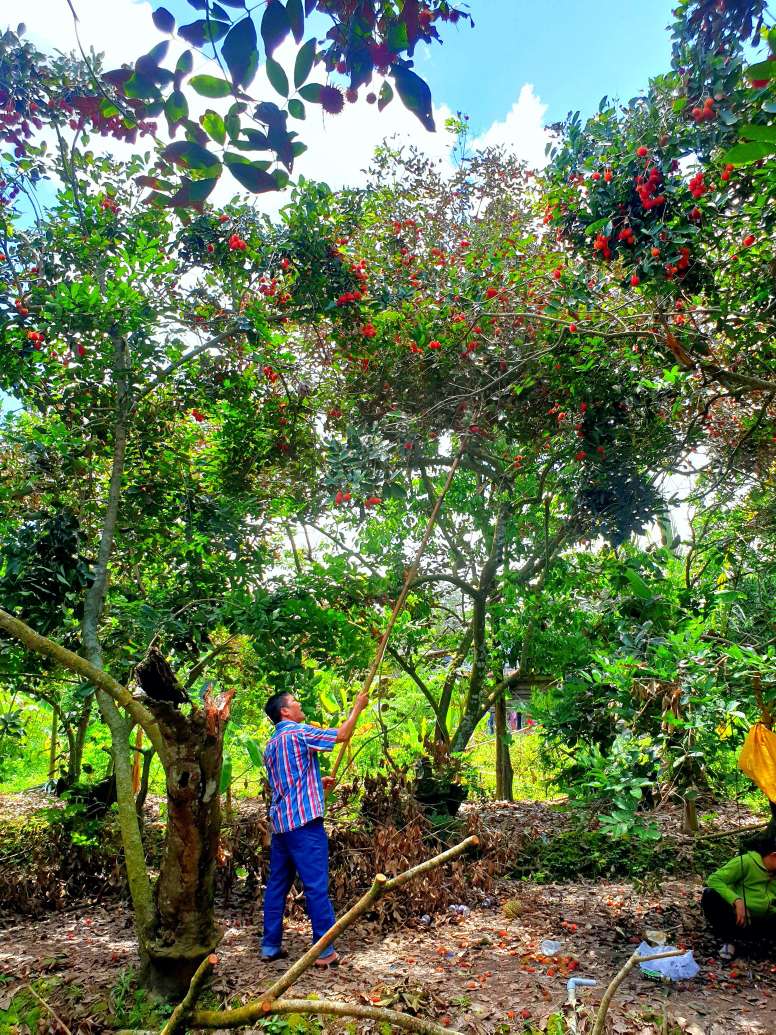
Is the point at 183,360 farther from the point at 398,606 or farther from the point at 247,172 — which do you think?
the point at 247,172

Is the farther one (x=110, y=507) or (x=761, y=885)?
(x=110, y=507)

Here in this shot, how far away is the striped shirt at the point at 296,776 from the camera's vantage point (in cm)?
381

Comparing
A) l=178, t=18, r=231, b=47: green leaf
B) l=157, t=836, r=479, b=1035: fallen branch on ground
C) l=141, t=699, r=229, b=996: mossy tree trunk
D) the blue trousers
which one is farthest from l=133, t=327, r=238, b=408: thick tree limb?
l=157, t=836, r=479, b=1035: fallen branch on ground

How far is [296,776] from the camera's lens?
3.84 m

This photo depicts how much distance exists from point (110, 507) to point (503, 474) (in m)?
3.91

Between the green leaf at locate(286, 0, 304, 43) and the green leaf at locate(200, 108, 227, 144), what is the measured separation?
213mm

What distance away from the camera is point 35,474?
449 cm

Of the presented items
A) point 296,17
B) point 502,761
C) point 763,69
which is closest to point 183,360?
point 296,17

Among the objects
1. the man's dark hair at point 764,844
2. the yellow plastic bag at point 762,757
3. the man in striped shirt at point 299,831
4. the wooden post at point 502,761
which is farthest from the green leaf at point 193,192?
the wooden post at point 502,761

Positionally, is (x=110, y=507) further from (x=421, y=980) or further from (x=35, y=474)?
(x=421, y=980)

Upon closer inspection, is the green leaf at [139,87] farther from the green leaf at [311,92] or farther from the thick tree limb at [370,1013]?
the thick tree limb at [370,1013]

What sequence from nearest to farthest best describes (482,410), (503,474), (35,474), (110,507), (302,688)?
(110,507) < (35,474) < (302,688) < (482,410) < (503,474)

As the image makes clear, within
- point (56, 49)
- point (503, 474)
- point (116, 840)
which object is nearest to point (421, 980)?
point (116, 840)

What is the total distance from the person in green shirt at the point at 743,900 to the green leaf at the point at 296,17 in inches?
179
